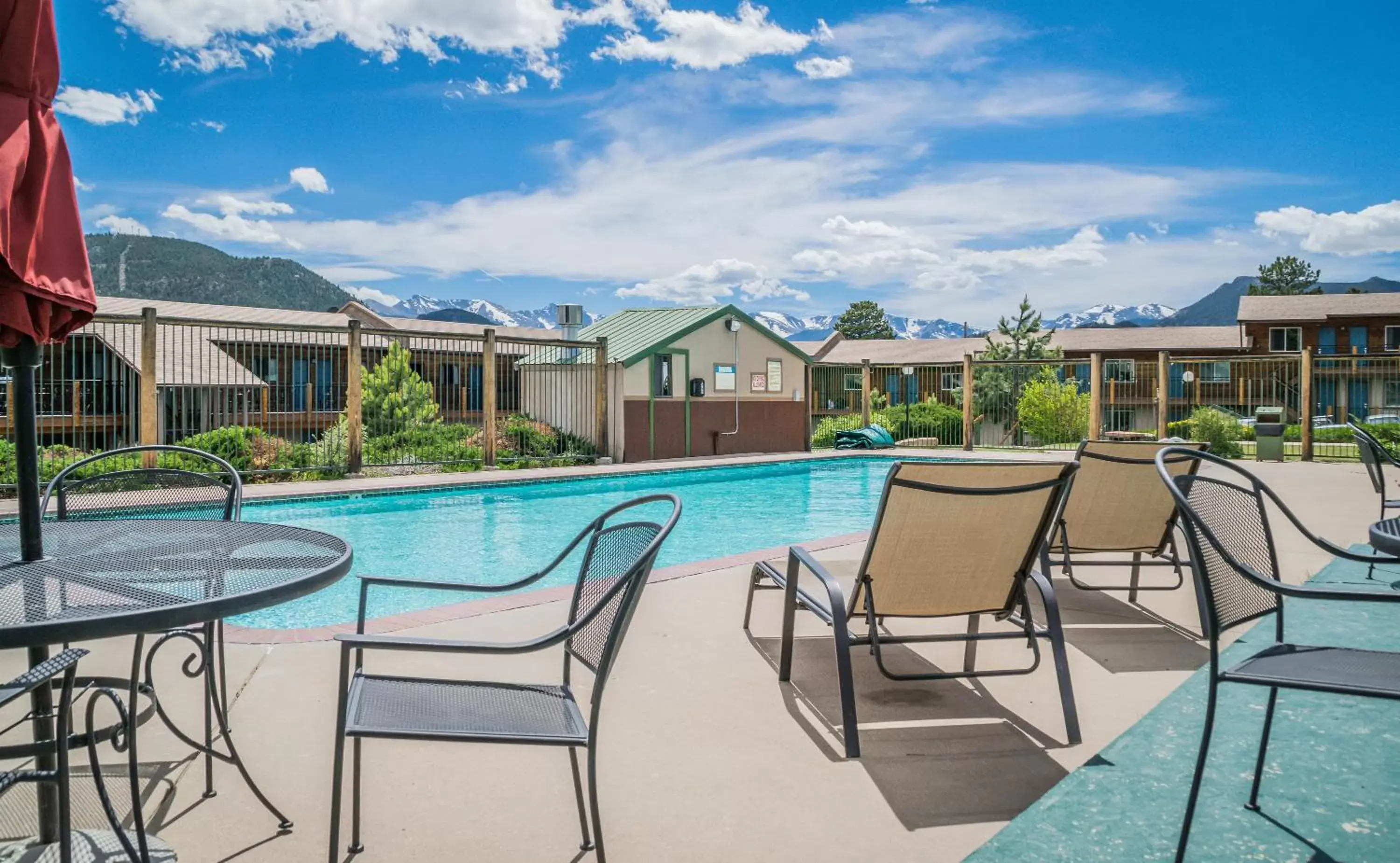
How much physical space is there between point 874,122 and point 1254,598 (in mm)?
30053

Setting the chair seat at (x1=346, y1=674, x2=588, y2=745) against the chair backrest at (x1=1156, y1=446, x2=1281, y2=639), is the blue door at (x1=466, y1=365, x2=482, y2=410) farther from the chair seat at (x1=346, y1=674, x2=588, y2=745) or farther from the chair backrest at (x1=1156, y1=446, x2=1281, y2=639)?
the chair backrest at (x1=1156, y1=446, x2=1281, y2=639)

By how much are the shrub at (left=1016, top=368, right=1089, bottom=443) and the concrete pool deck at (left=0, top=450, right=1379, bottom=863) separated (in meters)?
15.7

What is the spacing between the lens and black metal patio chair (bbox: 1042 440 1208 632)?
155 inches

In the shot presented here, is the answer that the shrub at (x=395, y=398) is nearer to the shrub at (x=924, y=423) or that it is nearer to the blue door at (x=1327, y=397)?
the shrub at (x=924, y=423)

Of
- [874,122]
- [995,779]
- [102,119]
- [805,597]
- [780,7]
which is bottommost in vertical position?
[995,779]

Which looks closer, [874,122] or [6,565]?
[6,565]

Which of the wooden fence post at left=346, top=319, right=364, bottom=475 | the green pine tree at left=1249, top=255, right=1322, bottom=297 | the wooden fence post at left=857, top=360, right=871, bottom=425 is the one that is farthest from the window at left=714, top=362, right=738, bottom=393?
the green pine tree at left=1249, top=255, right=1322, bottom=297

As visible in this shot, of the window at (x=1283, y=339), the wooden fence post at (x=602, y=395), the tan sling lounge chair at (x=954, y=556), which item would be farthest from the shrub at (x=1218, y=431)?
the window at (x=1283, y=339)

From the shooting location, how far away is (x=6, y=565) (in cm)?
185

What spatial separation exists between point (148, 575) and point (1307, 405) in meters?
17.0

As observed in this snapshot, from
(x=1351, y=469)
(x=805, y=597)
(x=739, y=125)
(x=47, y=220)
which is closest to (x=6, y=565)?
(x=47, y=220)

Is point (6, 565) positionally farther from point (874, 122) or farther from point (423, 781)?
point (874, 122)

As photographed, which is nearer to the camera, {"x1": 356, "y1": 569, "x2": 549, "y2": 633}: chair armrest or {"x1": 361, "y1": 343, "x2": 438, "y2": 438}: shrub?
{"x1": 356, "y1": 569, "x2": 549, "y2": 633}: chair armrest

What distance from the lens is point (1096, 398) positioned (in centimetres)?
1631
